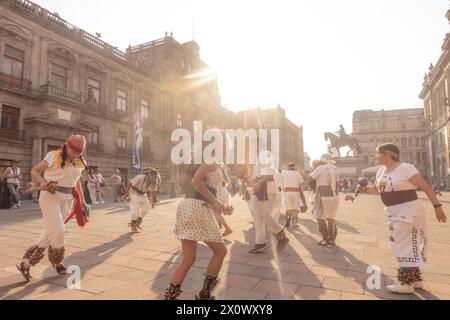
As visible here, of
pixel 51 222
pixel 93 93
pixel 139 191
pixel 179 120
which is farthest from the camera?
pixel 179 120

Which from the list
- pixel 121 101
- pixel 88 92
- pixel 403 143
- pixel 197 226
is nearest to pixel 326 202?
pixel 197 226

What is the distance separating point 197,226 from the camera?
2.66 metres

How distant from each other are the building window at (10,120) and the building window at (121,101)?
8.52 m

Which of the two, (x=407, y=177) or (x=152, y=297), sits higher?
(x=407, y=177)

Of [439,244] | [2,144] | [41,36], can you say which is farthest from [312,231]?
[41,36]

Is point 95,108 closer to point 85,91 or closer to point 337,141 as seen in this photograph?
point 85,91

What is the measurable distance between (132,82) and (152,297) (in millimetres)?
26532

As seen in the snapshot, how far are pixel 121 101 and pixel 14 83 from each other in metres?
8.87

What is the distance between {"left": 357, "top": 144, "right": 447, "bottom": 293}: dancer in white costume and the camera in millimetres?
3215

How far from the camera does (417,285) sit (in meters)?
3.27

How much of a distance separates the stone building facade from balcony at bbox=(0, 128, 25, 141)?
2.0 inches

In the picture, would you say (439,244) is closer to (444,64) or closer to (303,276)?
(303,276)

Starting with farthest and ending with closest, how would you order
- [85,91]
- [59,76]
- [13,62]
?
1. [85,91]
2. [59,76]
3. [13,62]

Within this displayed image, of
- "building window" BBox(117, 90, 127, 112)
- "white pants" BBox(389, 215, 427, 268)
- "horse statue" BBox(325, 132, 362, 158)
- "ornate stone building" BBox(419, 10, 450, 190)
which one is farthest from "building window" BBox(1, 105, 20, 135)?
"ornate stone building" BBox(419, 10, 450, 190)
